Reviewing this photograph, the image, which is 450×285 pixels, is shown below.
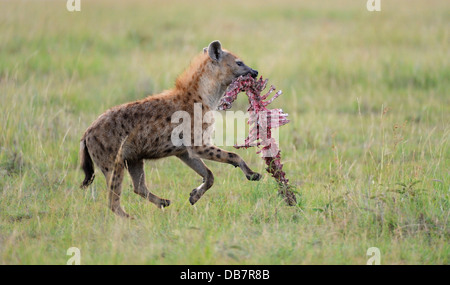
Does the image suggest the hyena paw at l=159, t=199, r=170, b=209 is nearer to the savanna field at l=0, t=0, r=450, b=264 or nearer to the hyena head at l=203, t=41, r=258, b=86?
the savanna field at l=0, t=0, r=450, b=264

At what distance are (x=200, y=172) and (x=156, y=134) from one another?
487 mm

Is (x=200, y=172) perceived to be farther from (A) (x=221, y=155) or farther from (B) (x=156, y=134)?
(B) (x=156, y=134)

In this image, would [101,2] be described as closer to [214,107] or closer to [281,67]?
[281,67]

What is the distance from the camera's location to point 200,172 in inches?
209

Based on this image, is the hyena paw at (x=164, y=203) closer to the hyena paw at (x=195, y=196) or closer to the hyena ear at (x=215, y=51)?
the hyena paw at (x=195, y=196)

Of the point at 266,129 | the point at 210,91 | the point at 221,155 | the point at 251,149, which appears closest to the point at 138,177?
the point at 221,155

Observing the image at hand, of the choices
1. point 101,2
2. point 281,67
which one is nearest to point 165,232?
point 281,67

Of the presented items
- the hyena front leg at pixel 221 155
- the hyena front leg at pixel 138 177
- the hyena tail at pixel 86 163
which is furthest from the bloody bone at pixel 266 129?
the hyena tail at pixel 86 163

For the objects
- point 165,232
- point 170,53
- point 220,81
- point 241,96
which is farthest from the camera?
point 170,53

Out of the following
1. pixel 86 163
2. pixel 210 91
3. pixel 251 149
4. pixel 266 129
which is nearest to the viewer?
pixel 266 129

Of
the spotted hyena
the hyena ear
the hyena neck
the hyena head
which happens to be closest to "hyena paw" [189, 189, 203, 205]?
the spotted hyena

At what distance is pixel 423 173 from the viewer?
555 centimetres

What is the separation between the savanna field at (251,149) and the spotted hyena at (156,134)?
22 centimetres
